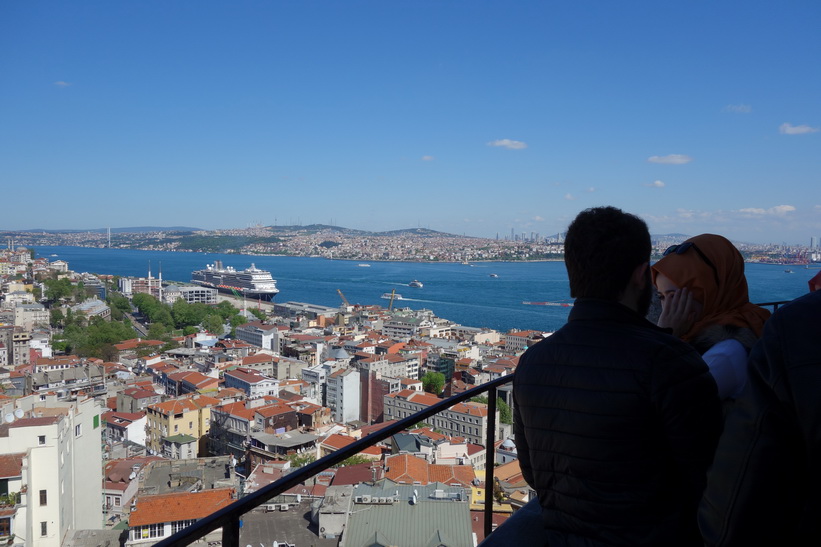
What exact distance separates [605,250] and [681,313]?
0.59ft

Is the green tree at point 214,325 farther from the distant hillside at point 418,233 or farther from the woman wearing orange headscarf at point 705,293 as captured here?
the distant hillside at point 418,233

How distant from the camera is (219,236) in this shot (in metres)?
105

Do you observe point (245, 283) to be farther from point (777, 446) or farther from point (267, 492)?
point (777, 446)

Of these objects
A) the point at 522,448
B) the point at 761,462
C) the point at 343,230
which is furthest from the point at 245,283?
the point at 343,230

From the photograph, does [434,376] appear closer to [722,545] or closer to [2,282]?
[722,545]

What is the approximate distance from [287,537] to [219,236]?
109 metres

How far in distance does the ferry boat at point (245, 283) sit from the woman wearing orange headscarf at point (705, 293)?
1709 inches

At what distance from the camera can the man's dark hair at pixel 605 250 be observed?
67 centimetres

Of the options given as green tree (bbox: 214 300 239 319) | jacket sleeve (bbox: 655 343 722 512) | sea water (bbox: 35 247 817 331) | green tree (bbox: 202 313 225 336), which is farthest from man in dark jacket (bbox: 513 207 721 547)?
green tree (bbox: 214 300 239 319)

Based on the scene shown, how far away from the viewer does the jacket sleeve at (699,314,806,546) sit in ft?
1.27

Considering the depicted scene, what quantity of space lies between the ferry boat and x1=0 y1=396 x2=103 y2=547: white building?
35.6 m

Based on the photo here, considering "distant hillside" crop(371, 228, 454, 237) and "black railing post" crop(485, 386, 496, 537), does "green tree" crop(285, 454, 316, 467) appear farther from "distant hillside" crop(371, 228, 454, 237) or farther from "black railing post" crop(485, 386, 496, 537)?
"distant hillside" crop(371, 228, 454, 237)

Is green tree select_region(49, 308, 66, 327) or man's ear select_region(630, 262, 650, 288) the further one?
green tree select_region(49, 308, 66, 327)

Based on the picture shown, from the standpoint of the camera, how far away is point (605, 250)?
2.19 ft
